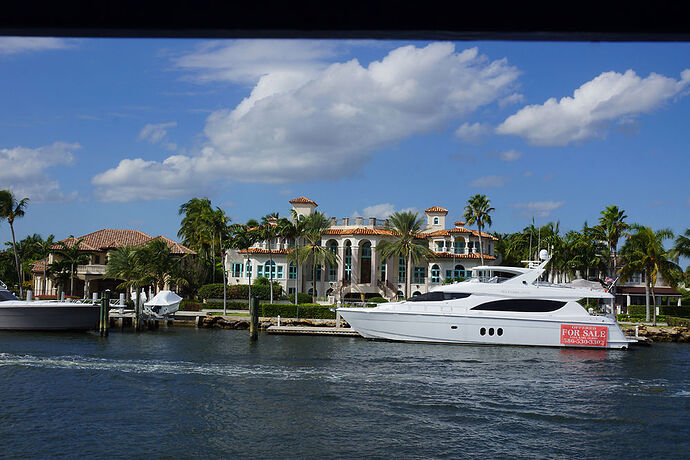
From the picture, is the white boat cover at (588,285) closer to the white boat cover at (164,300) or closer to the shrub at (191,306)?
the white boat cover at (164,300)

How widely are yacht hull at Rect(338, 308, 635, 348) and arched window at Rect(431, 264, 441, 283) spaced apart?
94.6 ft

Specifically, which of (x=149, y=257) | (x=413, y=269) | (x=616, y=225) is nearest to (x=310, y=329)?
(x=149, y=257)

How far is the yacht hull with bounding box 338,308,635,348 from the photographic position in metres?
37.2

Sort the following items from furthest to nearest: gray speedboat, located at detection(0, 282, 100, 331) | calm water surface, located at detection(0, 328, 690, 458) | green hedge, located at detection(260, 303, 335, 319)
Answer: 1. green hedge, located at detection(260, 303, 335, 319)
2. gray speedboat, located at detection(0, 282, 100, 331)
3. calm water surface, located at detection(0, 328, 690, 458)

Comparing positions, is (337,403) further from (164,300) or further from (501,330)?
(164,300)

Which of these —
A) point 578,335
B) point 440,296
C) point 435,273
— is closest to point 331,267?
point 435,273

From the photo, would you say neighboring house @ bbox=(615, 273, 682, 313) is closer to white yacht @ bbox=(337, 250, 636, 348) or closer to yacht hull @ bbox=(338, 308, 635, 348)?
yacht hull @ bbox=(338, 308, 635, 348)

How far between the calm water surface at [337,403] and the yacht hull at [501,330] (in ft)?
6.36

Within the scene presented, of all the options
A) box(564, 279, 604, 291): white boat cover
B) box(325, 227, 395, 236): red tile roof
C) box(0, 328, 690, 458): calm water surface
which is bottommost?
box(0, 328, 690, 458): calm water surface

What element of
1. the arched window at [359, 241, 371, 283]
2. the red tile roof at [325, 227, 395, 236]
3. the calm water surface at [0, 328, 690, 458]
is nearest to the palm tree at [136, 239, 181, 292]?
the red tile roof at [325, 227, 395, 236]

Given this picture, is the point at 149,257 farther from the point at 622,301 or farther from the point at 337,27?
the point at 337,27

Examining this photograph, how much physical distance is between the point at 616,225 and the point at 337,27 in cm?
5971

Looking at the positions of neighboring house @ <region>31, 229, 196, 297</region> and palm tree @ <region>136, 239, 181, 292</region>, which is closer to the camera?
palm tree @ <region>136, 239, 181, 292</region>

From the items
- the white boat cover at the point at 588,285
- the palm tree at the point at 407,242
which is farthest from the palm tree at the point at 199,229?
the white boat cover at the point at 588,285
